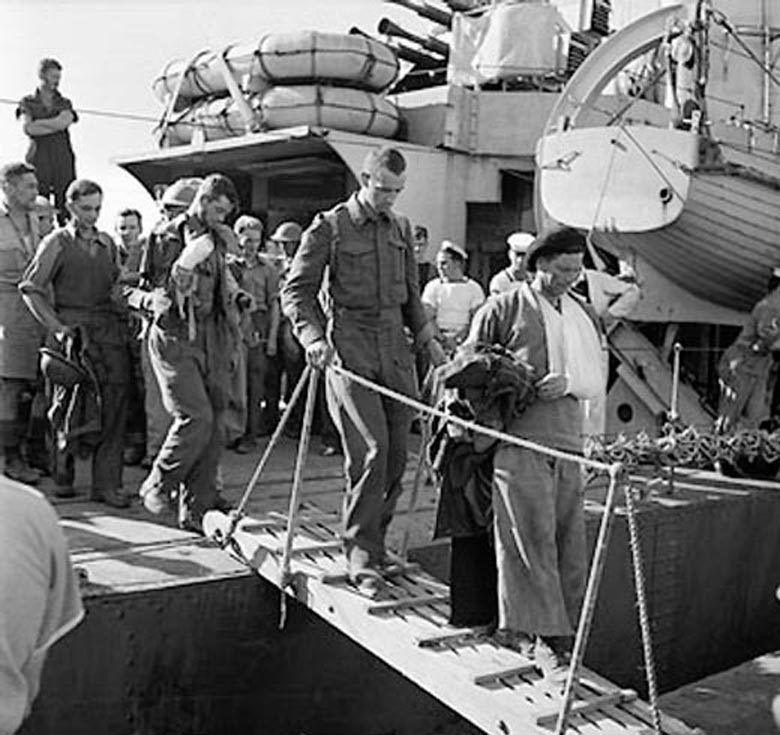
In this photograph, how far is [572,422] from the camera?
12.6 feet

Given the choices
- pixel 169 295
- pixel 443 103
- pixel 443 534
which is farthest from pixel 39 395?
pixel 443 103

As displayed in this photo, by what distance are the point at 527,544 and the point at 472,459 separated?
14.2 inches

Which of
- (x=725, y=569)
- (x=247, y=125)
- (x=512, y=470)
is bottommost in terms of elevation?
(x=725, y=569)

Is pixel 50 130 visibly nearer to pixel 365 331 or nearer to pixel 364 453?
pixel 365 331

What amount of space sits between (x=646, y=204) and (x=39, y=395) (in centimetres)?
479

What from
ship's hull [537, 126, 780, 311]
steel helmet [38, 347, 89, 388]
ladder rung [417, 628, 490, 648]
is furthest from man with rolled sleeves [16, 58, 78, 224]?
ladder rung [417, 628, 490, 648]

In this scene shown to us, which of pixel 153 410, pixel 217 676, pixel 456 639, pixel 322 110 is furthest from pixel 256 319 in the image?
pixel 456 639

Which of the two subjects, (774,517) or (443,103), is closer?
(774,517)

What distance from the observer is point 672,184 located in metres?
8.31

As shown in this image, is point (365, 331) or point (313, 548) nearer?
point (365, 331)

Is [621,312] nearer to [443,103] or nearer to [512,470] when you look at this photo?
[443,103]

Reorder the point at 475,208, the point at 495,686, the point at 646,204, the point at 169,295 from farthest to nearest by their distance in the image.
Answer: the point at 475,208, the point at 646,204, the point at 169,295, the point at 495,686

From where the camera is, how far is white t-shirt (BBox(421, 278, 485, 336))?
746 centimetres

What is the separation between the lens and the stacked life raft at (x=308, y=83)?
9805 mm
